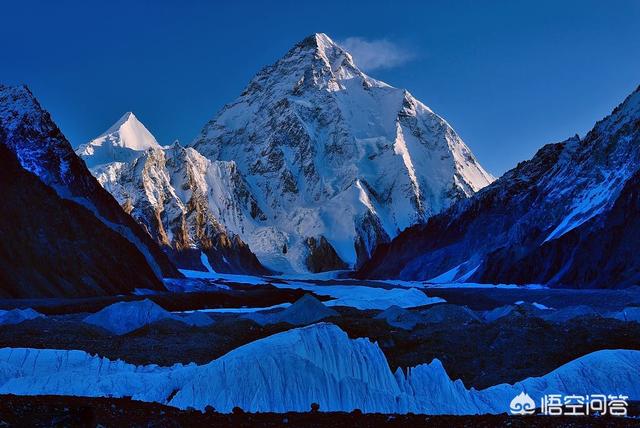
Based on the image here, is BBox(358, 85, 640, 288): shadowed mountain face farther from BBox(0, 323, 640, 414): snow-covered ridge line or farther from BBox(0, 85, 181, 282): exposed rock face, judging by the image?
BBox(0, 323, 640, 414): snow-covered ridge line

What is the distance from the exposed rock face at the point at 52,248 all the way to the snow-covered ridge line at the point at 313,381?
145ft

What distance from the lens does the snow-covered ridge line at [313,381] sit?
24.2m

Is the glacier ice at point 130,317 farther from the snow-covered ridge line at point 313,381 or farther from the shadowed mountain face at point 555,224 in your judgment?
the shadowed mountain face at point 555,224

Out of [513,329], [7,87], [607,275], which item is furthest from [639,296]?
[7,87]

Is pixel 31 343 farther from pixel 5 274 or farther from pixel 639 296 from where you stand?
pixel 639 296

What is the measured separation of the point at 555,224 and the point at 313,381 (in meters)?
100

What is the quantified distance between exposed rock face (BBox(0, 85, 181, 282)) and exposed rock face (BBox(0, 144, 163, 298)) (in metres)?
7.01

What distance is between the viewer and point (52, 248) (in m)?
80.5

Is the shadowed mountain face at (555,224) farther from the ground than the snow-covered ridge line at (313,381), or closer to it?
farther from the ground

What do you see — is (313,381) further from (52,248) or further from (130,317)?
(52,248)

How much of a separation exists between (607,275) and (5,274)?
67.6 metres

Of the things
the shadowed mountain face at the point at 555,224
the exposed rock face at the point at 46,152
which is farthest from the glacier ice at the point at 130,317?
the exposed rock face at the point at 46,152

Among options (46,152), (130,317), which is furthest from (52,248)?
(46,152)

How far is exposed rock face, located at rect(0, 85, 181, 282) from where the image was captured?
109125mm
